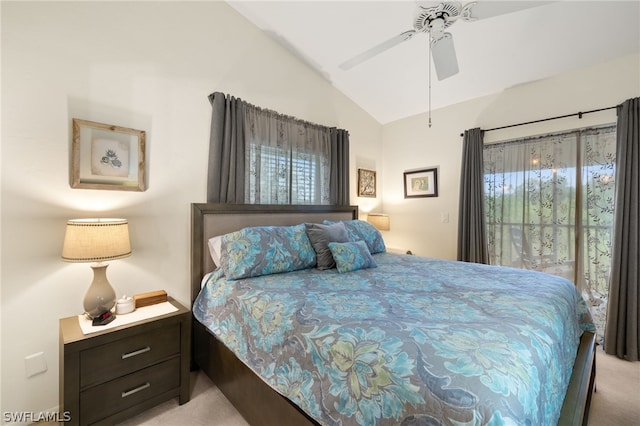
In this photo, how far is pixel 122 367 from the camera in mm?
1614

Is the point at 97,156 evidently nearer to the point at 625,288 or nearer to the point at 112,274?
the point at 112,274

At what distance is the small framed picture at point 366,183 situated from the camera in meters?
3.99

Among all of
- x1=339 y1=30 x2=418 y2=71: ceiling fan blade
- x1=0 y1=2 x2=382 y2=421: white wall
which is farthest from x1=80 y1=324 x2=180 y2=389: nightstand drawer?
x1=339 y1=30 x2=418 y2=71: ceiling fan blade

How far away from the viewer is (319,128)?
130 inches

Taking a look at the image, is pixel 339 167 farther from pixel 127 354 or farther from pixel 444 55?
pixel 127 354

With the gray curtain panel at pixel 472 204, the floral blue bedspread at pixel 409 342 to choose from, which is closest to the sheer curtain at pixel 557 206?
the gray curtain panel at pixel 472 204

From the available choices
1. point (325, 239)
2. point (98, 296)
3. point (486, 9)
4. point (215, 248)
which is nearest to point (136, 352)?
point (98, 296)

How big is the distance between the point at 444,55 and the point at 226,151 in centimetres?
195

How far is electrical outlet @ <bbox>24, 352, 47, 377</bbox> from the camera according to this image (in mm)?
1668

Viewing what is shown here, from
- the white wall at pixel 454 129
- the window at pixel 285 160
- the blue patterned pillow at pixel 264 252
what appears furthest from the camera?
the window at pixel 285 160

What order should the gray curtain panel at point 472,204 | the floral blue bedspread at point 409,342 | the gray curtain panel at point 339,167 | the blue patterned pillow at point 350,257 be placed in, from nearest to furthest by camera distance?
the floral blue bedspread at point 409,342 → the blue patterned pillow at point 350,257 → the gray curtain panel at point 472,204 → the gray curtain panel at point 339,167

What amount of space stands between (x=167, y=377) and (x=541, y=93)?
4.23 meters

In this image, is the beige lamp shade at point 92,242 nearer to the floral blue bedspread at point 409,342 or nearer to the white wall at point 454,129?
the floral blue bedspread at point 409,342

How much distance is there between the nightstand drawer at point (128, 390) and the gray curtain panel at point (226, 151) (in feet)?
4.30
